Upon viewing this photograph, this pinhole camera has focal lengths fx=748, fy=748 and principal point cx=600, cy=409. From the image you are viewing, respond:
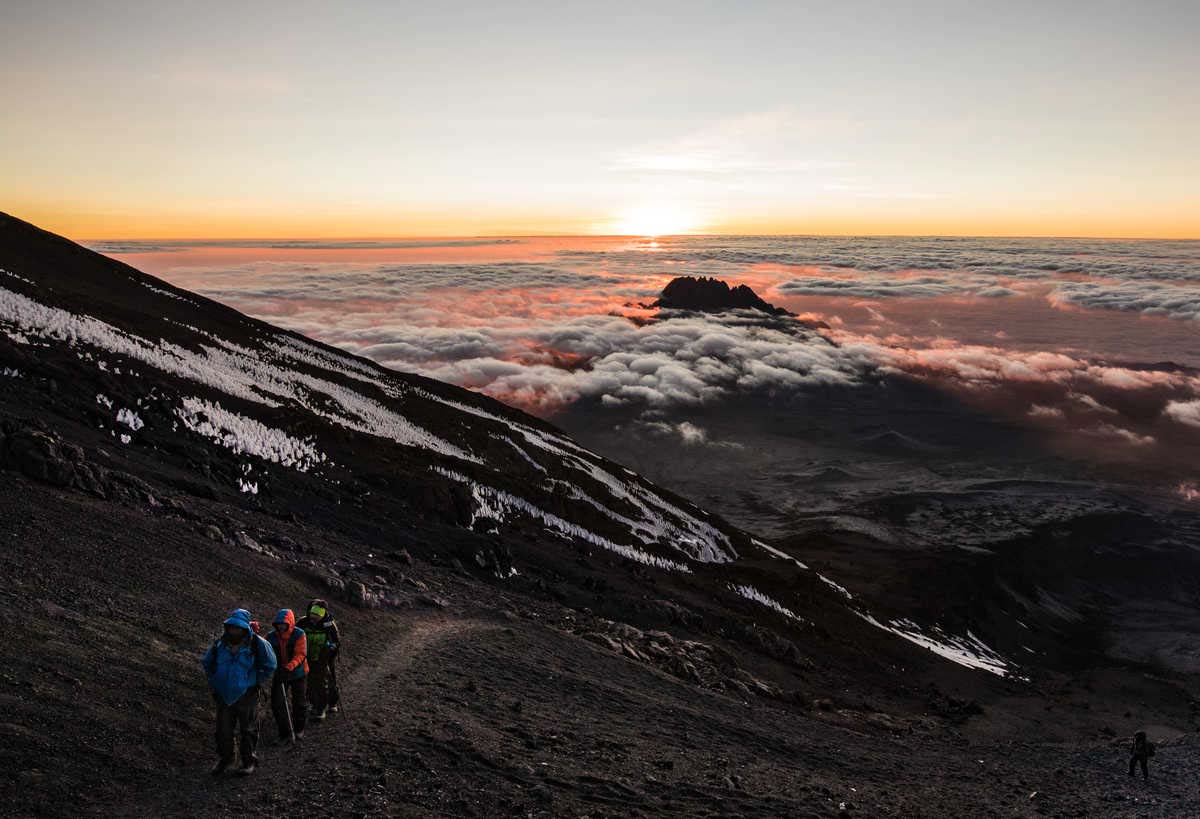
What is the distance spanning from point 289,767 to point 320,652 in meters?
2.13

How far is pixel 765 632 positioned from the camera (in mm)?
40188

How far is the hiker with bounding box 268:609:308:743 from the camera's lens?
458 inches

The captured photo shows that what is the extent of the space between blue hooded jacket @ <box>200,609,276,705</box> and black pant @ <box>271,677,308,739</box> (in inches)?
43.6

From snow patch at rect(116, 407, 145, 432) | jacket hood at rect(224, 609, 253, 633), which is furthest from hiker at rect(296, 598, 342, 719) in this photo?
snow patch at rect(116, 407, 145, 432)

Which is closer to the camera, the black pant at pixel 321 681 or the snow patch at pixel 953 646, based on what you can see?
the black pant at pixel 321 681

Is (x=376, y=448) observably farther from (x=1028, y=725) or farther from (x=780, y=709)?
(x=1028, y=725)

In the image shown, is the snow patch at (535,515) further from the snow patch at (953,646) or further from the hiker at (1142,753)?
the hiker at (1142,753)

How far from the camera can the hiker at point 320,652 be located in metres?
12.9

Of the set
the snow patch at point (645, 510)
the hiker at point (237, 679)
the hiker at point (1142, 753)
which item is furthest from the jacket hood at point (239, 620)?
the snow patch at point (645, 510)

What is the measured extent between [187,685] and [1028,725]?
48.3m

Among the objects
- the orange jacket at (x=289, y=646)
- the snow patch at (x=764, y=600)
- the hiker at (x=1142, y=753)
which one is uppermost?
the orange jacket at (x=289, y=646)

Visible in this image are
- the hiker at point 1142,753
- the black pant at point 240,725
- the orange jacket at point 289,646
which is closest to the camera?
the black pant at point 240,725

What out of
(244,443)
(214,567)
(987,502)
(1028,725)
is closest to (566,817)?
(214,567)

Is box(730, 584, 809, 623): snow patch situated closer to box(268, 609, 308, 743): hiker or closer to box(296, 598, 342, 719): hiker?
box(296, 598, 342, 719): hiker
